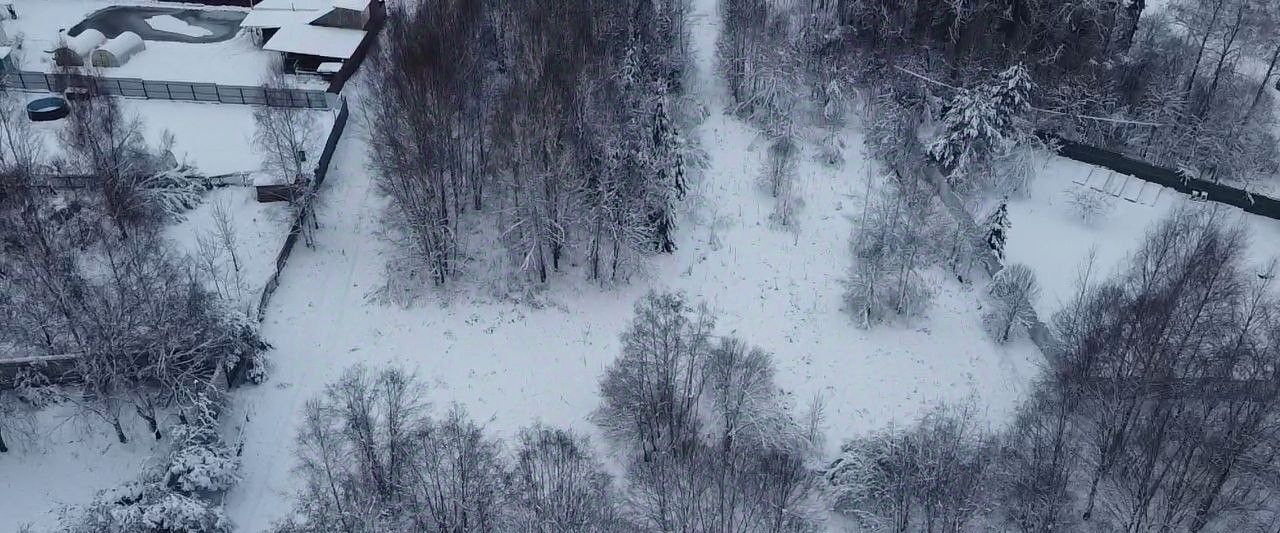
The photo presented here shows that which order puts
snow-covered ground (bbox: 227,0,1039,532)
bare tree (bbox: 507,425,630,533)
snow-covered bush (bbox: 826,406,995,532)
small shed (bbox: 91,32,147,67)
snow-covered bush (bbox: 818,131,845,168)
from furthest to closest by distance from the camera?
small shed (bbox: 91,32,147,67) < snow-covered bush (bbox: 818,131,845,168) < snow-covered ground (bbox: 227,0,1039,532) < snow-covered bush (bbox: 826,406,995,532) < bare tree (bbox: 507,425,630,533)

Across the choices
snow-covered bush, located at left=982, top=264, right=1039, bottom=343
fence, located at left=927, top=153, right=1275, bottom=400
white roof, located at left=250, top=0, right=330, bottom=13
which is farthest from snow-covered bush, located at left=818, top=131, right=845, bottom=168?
Answer: white roof, located at left=250, top=0, right=330, bottom=13

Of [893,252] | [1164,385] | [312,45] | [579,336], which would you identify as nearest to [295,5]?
[312,45]

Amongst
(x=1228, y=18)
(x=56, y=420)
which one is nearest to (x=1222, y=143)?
(x=1228, y=18)

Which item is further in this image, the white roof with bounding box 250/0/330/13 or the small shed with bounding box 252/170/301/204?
the white roof with bounding box 250/0/330/13

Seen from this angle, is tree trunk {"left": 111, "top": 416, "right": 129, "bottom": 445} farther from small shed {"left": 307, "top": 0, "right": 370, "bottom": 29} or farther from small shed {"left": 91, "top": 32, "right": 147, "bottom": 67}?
small shed {"left": 307, "top": 0, "right": 370, "bottom": 29}

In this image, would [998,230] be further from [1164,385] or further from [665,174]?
[665,174]

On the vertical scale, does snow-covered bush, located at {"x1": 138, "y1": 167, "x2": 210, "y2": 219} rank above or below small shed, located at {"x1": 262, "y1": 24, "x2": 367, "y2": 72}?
below

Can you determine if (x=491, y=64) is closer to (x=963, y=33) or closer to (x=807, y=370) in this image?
(x=807, y=370)
